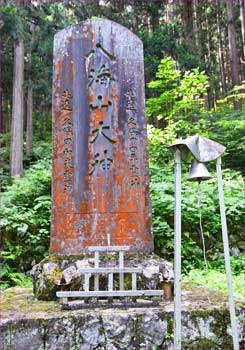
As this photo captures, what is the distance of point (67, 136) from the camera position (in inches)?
182

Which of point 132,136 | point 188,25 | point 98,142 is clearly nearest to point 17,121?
point 188,25

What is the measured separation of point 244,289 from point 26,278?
3.45 m

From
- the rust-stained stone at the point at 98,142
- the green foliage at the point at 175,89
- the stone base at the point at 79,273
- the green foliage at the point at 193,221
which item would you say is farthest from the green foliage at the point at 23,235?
the green foliage at the point at 175,89

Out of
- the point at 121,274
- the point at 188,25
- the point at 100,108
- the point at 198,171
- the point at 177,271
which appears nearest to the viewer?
the point at 177,271

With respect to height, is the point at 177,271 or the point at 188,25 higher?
the point at 188,25

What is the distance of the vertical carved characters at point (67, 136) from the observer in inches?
178

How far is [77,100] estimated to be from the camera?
15.5 ft

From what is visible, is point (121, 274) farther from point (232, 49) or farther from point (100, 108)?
point (232, 49)

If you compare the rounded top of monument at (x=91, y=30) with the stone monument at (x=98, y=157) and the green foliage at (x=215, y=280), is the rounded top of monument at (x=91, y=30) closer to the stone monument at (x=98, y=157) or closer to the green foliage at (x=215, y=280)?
the stone monument at (x=98, y=157)

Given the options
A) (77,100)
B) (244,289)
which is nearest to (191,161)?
(77,100)

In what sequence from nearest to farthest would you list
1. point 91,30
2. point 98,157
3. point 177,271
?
point 177,271
point 98,157
point 91,30

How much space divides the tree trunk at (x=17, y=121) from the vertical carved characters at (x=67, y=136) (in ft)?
23.3

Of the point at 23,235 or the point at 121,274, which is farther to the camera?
the point at 23,235

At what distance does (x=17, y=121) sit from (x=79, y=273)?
8.72 metres
